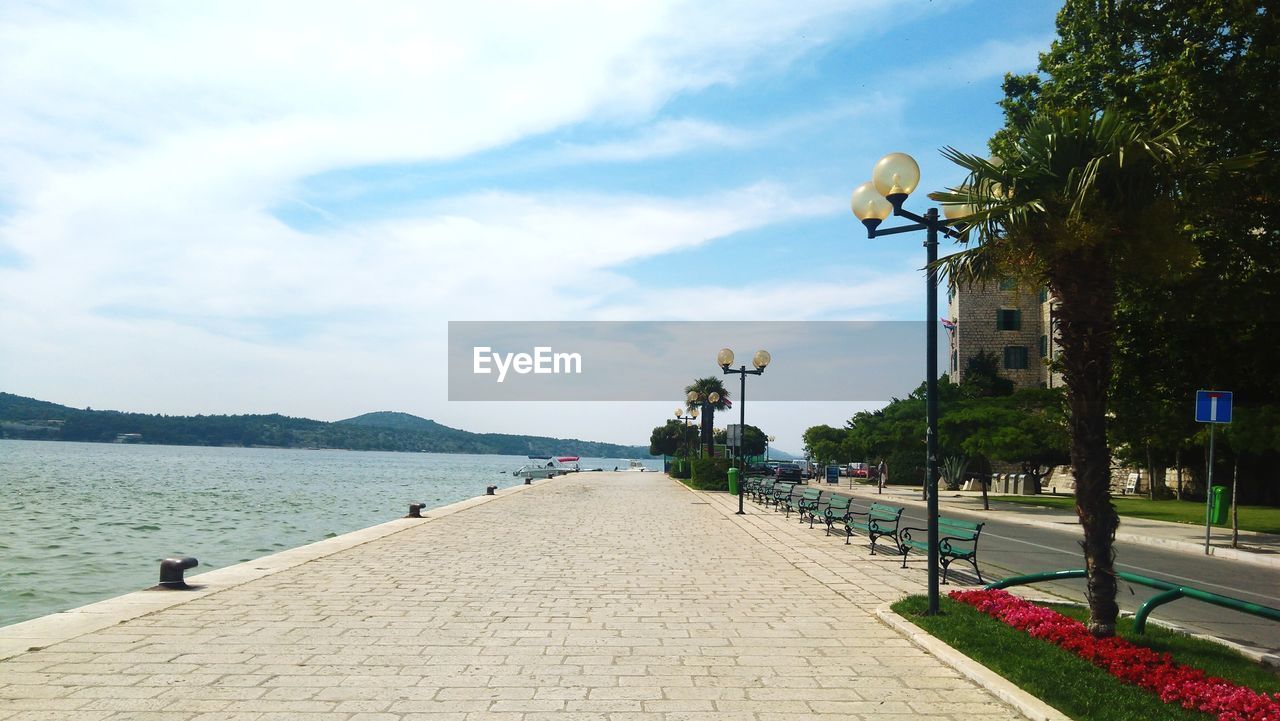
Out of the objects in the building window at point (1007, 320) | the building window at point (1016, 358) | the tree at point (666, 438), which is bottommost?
the tree at point (666, 438)

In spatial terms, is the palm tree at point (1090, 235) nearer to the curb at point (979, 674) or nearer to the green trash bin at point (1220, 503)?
the curb at point (979, 674)

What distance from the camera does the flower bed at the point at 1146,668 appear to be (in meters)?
5.55

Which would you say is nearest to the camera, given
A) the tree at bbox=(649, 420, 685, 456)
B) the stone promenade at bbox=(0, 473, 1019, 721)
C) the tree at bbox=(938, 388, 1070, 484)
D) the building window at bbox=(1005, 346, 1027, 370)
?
the stone promenade at bbox=(0, 473, 1019, 721)

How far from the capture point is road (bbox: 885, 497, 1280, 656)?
9750 mm

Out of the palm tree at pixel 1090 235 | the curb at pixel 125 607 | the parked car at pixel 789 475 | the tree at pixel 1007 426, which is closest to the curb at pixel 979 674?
the palm tree at pixel 1090 235

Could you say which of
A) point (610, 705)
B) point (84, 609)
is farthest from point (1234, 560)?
point (84, 609)

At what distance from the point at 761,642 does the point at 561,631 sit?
193 centimetres

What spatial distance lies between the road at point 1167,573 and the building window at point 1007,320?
44.5m

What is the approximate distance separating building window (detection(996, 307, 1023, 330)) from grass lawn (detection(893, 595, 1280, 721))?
197 feet

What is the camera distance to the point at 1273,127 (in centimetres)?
1678

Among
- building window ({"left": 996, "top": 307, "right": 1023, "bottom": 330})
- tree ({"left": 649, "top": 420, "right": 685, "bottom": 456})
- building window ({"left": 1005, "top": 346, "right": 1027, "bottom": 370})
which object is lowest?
tree ({"left": 649, "top": 420, "right": 685, "bottom": 456})

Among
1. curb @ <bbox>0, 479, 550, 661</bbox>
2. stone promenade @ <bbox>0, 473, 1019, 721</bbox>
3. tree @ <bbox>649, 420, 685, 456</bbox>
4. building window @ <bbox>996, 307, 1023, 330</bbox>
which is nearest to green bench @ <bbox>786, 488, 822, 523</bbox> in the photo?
stone promenade @ <bbox>0, 473, 1019, 721</bbox>

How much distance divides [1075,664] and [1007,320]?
62747mm

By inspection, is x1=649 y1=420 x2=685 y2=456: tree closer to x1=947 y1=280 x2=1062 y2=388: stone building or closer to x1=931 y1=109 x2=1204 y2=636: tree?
x1=947 y1=280 x2=1062 y2=388: stone building
